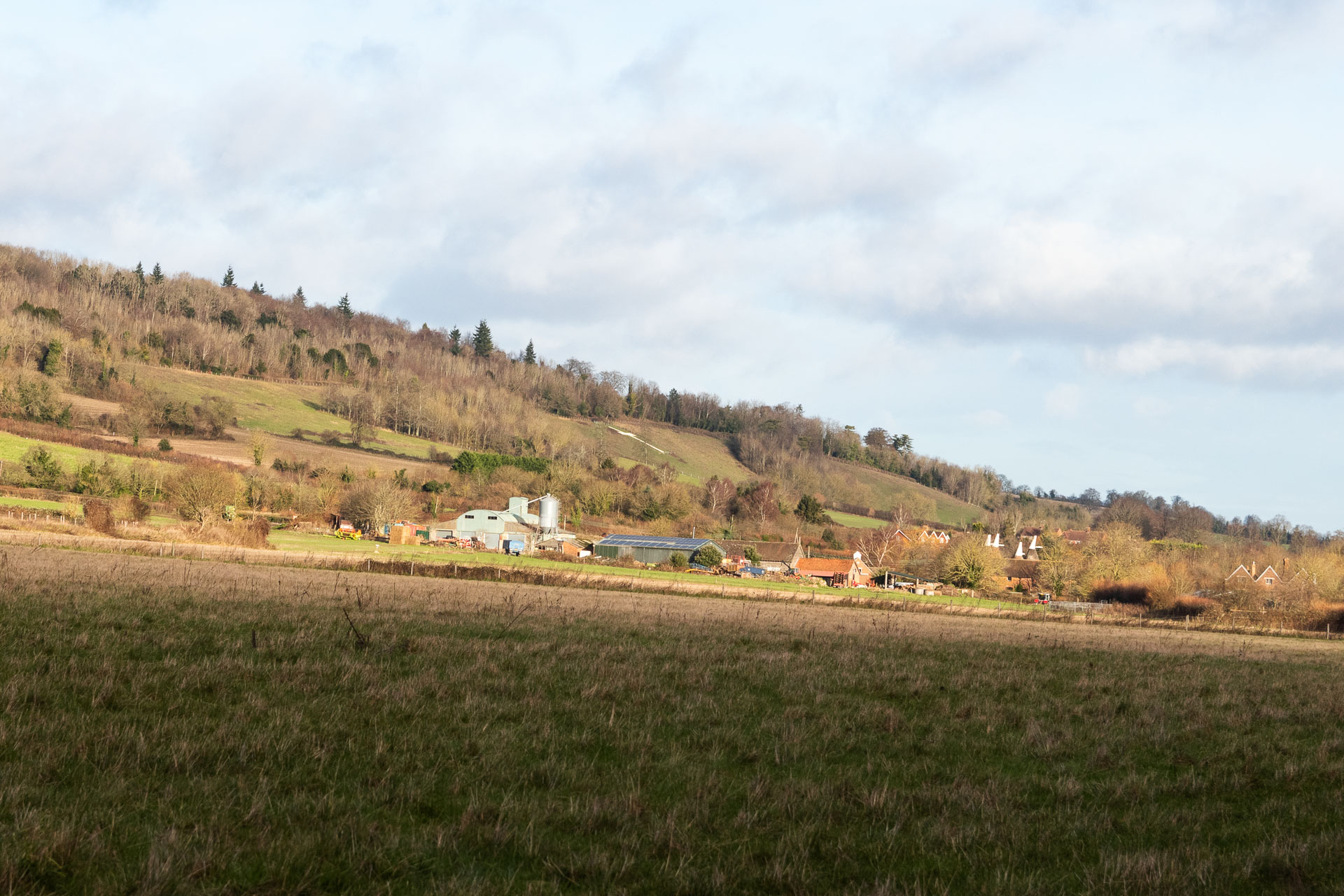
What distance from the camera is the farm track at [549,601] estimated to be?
83.6 feet

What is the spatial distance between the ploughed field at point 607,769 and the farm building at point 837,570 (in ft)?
328

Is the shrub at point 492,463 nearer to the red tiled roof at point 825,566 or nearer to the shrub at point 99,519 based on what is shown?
the red tiled roof at point 825,566

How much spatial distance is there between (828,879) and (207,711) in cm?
727

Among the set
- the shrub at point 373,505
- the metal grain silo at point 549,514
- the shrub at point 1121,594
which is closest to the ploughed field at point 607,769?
the shrub at point 373,505

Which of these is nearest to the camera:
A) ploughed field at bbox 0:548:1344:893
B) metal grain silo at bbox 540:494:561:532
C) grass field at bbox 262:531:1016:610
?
ploughed field at bbox 0:548:1344:893

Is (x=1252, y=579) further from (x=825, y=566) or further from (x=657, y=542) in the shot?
(x=657, y=542)

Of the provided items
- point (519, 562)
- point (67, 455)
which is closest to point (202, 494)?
point (519, 562)

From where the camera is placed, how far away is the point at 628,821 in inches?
282

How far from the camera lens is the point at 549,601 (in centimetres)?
3238

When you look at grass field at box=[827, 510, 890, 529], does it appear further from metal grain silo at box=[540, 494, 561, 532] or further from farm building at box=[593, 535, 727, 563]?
metal grain silo at box=[540, 494, 561, 532]

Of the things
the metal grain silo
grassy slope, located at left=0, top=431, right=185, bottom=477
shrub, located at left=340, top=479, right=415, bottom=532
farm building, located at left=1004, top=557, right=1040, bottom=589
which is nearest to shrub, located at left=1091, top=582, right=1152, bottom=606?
farm building, located at left=1004, top=557, right=1040, bottom=589

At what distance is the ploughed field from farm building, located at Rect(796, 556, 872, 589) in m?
100

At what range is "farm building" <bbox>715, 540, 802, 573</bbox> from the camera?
11931 centimetres

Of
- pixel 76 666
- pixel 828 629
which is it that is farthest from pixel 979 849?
pixel 828 629
